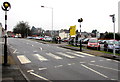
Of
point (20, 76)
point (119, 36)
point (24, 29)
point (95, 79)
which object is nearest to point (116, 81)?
point (95, 79)

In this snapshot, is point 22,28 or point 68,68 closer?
point 68,68

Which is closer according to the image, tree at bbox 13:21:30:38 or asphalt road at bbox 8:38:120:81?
asphalt road at bbox 8:38:120:81

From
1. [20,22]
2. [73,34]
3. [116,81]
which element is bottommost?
[116,81]

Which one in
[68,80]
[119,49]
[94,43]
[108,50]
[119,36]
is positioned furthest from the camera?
[119,36]

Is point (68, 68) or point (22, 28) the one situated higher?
point (22, 28)

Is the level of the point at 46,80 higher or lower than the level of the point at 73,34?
lower

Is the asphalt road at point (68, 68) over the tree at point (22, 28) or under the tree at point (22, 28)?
under

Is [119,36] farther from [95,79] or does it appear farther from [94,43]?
[95,79]

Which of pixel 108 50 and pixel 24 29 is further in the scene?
pixel 24 29

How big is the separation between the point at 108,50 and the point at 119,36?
53011 millimetres

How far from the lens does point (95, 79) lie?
24.5 feet

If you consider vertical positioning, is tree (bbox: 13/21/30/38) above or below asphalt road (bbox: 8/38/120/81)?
above

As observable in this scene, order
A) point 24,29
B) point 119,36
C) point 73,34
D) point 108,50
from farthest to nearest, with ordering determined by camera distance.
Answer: point 24,29
point 119,36
point 73,34
point 108,50

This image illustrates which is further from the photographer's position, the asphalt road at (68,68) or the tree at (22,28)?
the tree at (22,28)
